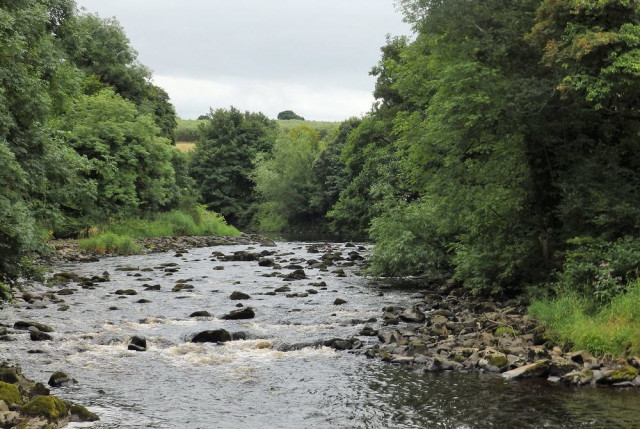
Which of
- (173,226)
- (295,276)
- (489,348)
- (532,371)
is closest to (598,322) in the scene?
(489,348)

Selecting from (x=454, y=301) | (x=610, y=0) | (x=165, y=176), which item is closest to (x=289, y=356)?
(x=454, y=301)

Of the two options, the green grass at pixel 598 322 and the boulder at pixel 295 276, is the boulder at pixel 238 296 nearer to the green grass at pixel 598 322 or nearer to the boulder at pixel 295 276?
the boulder at pixel 295 276

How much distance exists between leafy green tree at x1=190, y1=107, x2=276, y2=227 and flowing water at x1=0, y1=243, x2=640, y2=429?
72485mm

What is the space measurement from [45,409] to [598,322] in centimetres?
1123

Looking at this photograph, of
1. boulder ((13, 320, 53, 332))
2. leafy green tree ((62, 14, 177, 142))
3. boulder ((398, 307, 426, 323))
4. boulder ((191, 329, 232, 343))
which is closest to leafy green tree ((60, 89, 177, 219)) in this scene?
leafy green tree ((62, 14, 177, 142))

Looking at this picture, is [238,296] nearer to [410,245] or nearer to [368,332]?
[410,245]

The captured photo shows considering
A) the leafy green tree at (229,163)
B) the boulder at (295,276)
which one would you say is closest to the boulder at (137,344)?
the boulder at (295,276)

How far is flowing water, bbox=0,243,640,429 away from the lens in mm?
9984

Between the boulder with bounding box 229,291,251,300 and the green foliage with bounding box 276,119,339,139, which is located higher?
the green foliage with bounding box 276,119,339,139

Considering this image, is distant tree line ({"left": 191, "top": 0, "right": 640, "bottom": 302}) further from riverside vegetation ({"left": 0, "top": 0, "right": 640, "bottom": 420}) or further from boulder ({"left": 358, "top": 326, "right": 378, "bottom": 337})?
boulder ({"left": 358, "top": 326, "right": 378, "bottom": 337})

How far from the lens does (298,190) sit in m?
84.3

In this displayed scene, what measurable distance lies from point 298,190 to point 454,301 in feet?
209

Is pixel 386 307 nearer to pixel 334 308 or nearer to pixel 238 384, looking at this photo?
pixel 334 308

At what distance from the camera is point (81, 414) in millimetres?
9641
